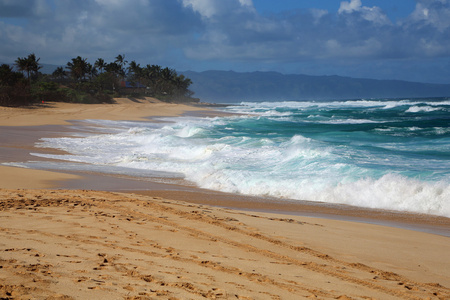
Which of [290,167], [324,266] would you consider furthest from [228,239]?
[290,167]

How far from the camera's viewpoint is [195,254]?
4.88 metres

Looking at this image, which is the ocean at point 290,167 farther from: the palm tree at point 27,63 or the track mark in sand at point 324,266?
the palm tree at point 27,63

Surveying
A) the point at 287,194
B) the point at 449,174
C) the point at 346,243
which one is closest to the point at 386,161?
the point at 449,174

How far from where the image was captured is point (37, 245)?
468 cm

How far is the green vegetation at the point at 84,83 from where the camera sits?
5131 centimetres

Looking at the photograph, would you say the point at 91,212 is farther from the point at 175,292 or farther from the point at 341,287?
the point at 341,287

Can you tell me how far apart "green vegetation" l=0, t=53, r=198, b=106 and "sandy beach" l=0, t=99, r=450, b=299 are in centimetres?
4807

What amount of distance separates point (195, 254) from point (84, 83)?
73431 millimetres

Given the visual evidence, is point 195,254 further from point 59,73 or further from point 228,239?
point 59,73

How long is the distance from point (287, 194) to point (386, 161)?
5.86 m

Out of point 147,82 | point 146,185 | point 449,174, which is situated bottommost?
point 146,185

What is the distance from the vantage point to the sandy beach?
3674mm

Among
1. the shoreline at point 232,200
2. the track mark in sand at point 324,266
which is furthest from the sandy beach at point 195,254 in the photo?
the shoreline at point 232,200

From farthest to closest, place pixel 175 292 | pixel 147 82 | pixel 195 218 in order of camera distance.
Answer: pixel 147 82, pixel 195 218, pixel 175 292
